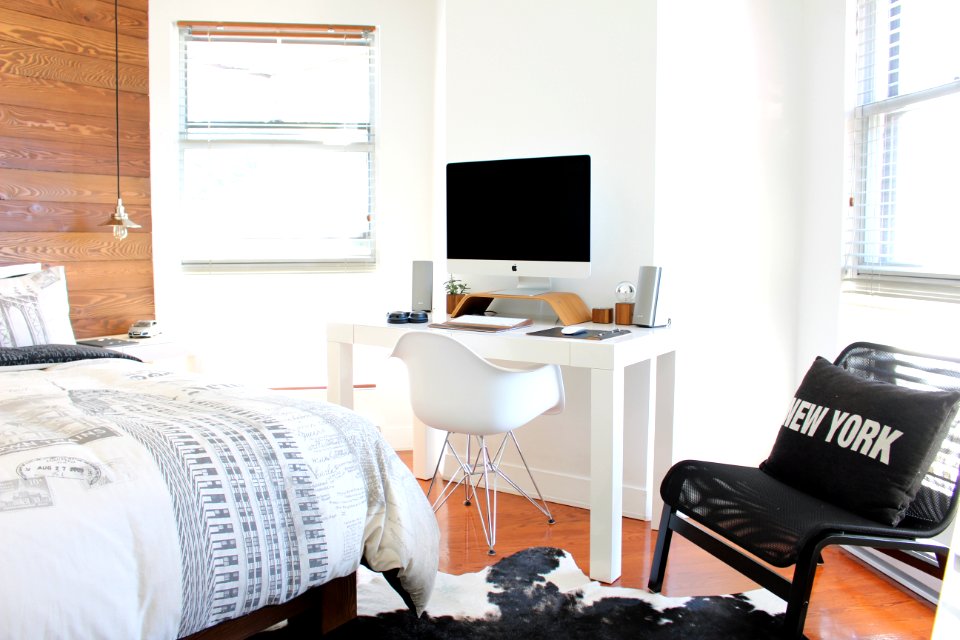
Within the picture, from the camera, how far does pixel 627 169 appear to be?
325cm

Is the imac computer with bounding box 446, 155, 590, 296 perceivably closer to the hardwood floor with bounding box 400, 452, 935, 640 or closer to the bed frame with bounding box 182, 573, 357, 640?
the hardwood floor with bounding box 400, 452, 935, 640

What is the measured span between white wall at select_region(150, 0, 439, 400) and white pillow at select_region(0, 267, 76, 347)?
863 millimetres

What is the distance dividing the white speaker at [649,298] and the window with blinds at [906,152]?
2.40 feet

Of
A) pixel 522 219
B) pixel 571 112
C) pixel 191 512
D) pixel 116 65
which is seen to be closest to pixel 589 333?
pixel 522 219

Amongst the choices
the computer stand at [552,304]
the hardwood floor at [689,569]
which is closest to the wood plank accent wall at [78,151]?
the computer stand at [552,304]

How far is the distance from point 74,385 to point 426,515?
1.16 m

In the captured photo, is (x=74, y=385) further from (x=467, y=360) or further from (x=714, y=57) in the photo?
(x=714, y=57)

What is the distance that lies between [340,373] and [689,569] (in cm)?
163

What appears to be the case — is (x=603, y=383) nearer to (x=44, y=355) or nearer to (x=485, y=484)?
(x=485, y=484)

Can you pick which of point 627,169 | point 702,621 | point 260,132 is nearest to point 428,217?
point 260,132

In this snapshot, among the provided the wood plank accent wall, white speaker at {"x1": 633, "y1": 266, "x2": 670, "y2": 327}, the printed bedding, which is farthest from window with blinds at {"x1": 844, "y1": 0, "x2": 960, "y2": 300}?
the wood plank accent wall

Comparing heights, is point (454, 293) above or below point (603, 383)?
above

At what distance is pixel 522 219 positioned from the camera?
3.27 metres

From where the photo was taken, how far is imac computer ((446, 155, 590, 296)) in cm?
313
